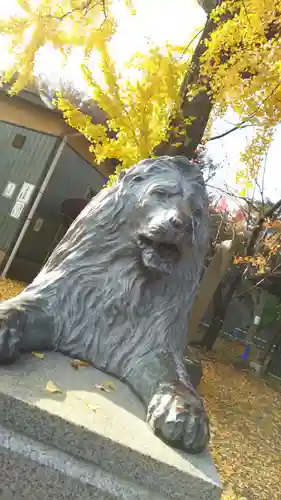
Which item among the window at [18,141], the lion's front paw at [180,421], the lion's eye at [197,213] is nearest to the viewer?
the lion's front paw at [180,421]

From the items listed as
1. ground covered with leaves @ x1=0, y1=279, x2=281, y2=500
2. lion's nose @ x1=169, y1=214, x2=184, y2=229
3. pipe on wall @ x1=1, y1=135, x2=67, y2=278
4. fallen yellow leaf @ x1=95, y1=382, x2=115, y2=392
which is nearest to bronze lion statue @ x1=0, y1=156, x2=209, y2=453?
lion's nose @ x1=169, y1=214, x2=184, y2=229

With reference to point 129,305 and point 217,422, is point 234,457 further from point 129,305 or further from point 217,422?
point 129,305

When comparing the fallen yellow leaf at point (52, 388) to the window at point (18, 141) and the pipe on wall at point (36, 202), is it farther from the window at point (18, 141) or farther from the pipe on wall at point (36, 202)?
the window at point (18, 141)

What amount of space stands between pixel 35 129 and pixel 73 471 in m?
10.7

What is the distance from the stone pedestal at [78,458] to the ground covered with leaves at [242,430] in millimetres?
3103

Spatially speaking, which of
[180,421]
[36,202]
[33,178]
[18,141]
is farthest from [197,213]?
[18,141]

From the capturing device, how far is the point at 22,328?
5.92 ft

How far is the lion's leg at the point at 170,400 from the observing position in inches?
63.2

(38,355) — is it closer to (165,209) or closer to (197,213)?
(165,209)

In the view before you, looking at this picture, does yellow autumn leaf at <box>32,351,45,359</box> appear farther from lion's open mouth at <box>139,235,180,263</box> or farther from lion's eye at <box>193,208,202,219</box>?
lion's eye at <box>193,208,202,219</box>

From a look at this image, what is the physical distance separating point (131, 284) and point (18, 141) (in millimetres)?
10356

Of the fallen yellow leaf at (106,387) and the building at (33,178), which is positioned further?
the building at (33,178)

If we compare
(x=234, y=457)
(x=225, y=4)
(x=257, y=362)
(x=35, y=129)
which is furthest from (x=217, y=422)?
(x=35, y=129)

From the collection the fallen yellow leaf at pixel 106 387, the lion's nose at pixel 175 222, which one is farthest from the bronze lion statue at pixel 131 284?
the fallen yellow leaf at pixel 106 387
